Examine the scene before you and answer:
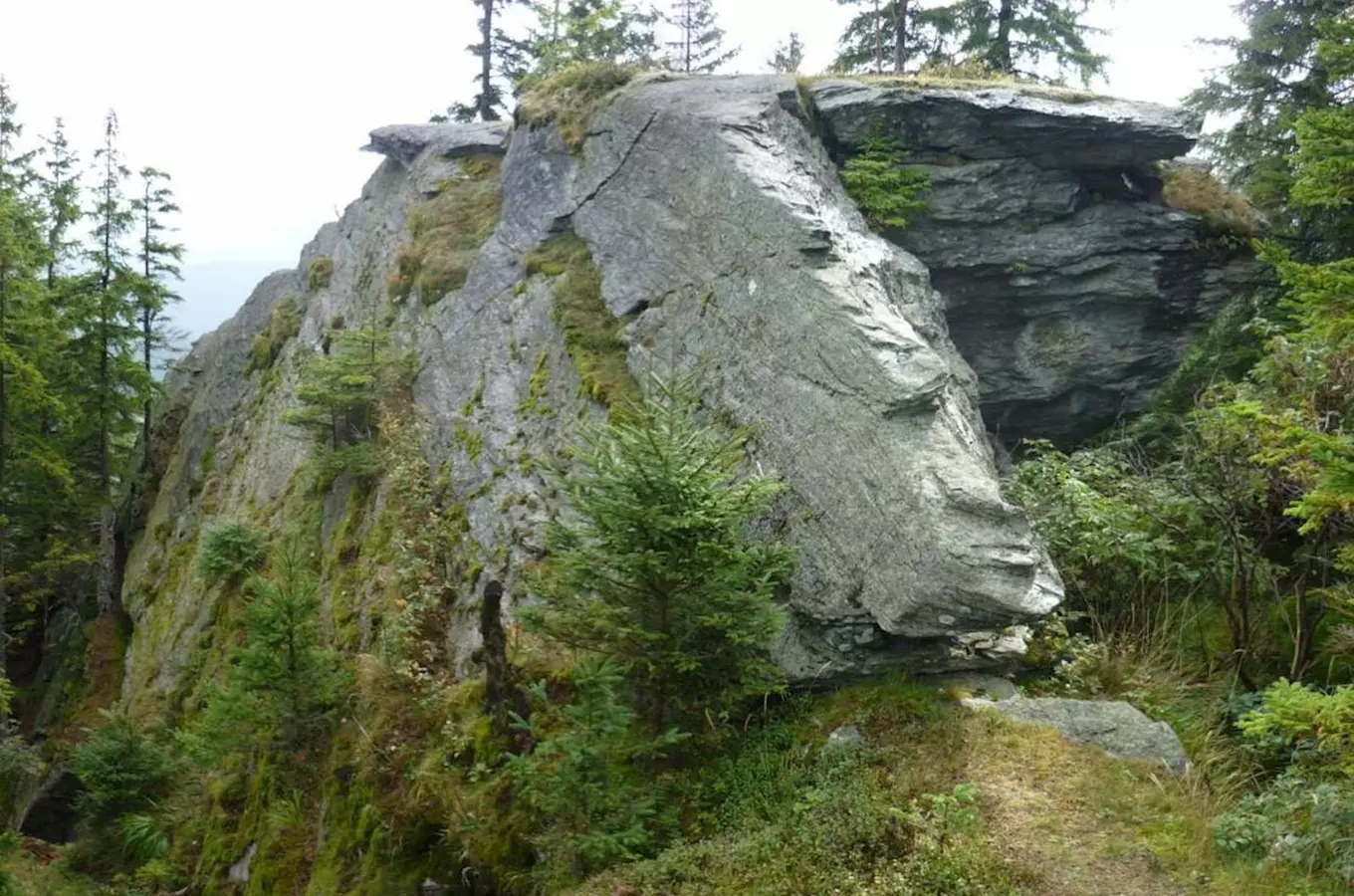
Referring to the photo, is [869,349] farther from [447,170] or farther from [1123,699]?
[447,170]

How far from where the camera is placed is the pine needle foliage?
729 cm

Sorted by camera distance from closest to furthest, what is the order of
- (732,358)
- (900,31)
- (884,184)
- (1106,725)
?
(1106,725)
(732,358)
(884,184)
(900,31)

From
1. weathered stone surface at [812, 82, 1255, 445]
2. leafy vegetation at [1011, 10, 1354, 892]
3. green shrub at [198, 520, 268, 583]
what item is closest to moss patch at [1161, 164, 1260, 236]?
weathered stone surface at [812, 82, 1255, 445]

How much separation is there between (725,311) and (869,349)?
233 centimetres

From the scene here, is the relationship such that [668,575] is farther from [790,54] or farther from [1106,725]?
[790,54]

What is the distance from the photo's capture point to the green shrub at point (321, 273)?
20.9 m

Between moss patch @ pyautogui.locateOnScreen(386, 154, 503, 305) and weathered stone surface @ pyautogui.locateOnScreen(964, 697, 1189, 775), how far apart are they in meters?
11.5

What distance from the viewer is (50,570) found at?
2322cm

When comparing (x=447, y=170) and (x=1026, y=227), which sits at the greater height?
(x=447, y=170)

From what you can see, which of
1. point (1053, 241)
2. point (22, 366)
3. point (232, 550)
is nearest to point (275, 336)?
point (22, 366)

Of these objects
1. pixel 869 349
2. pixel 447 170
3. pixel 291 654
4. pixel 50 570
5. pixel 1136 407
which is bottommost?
pixel 50 570

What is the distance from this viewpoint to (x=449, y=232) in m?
17.0

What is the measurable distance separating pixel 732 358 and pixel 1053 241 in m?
6.89

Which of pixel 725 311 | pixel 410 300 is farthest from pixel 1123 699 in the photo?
pixel 410 300
